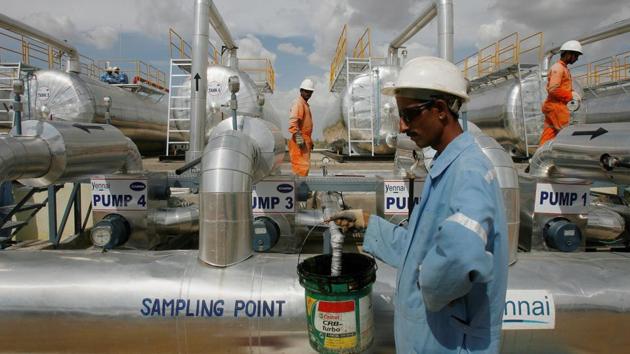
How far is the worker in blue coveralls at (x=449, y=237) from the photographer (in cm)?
114

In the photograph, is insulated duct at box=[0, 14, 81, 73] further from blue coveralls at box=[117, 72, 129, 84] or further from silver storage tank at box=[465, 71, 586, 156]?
silver storage tank at box=[465, 71, 586, 156]

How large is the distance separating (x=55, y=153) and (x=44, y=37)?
6.22m

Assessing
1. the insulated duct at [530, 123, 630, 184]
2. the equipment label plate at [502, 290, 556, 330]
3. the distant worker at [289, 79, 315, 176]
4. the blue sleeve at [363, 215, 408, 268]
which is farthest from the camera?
the distant worker at [289, 79, 315, 176]

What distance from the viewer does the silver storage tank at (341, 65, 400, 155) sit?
9.79 m

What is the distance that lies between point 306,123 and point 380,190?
2946 mm

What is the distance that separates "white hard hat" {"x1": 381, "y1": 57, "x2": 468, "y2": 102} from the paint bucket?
0.94 meters

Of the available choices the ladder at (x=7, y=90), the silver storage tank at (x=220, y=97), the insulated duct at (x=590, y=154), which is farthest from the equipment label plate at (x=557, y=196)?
the ladder at (x=7, y=90)

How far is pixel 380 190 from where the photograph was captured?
4.05 meters

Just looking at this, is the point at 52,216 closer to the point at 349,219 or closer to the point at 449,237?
the point at 349,219

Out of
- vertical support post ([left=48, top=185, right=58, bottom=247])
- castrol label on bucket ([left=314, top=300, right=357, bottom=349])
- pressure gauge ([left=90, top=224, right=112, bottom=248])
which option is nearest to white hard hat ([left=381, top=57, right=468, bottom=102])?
castrol label on bucket ([left=314, top=300, right=357, bottom=349])

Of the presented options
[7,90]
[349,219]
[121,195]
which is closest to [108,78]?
[7,90]

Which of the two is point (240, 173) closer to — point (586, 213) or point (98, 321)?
point (98, 321)

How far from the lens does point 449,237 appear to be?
1.13m

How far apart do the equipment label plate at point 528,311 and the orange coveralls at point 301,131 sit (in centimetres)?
420
